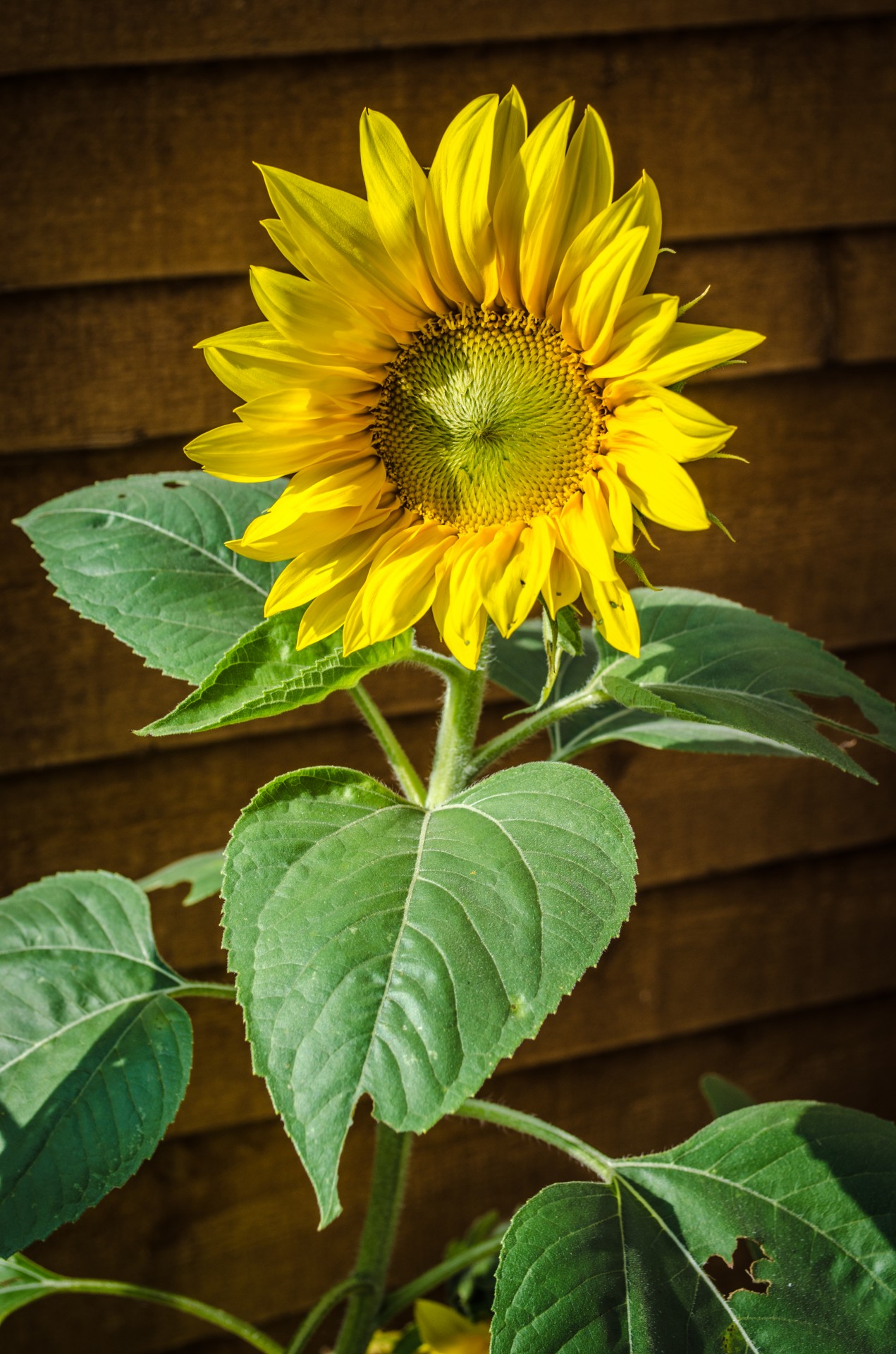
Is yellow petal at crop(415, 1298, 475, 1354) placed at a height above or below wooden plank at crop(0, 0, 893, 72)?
below

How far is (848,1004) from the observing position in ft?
4.74

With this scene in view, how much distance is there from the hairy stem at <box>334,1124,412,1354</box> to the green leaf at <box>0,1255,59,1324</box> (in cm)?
20

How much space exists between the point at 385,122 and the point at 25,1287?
2.40ft

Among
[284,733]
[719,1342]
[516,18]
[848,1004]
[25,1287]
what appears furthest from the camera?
[848,1004]

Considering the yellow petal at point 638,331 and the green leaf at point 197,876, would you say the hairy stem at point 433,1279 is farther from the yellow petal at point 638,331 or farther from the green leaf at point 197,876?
the yellow petal at point 638,331

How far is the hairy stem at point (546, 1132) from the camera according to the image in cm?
66

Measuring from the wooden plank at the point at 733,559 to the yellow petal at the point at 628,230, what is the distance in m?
0.64

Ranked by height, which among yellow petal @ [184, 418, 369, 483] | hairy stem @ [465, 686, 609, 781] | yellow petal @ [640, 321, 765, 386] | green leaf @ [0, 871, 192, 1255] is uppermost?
yellow petal @ [640, 321, 765, 386]

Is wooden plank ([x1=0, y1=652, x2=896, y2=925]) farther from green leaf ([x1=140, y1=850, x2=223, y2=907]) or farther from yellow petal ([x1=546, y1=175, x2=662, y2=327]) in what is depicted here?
yellow petal ([x1=546, y1=175, x2=662, y2=327])

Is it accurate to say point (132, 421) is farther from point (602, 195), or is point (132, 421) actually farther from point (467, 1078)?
point (467, 1078)

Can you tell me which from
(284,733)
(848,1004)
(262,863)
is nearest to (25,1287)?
(262,863)

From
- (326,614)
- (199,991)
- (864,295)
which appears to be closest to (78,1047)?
(199,991)

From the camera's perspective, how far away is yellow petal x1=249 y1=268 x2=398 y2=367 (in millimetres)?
530

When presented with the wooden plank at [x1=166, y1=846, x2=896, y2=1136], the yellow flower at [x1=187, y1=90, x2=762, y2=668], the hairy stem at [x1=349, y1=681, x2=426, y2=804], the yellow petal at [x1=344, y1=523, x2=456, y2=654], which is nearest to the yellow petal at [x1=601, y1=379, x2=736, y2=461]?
the yellow flower at [x1=187, y1=90, x2=762, y2=668]
